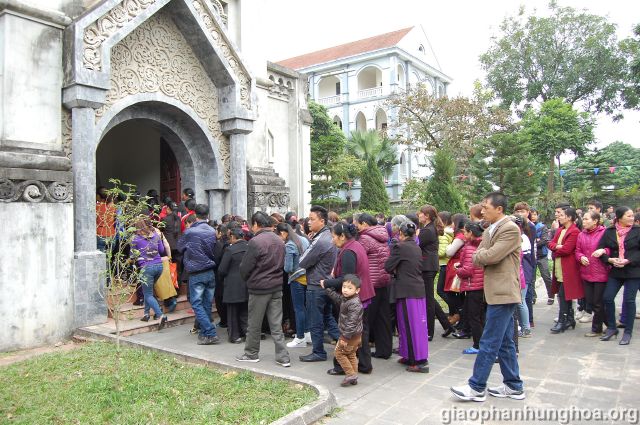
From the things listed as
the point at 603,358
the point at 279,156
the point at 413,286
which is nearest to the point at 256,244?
the point at 413,286

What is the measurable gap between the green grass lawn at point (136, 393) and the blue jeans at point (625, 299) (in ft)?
16.1

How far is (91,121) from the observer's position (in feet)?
25.5

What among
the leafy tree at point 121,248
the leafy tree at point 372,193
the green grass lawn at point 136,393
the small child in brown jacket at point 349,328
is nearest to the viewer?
the green grass lawn at point 136,393

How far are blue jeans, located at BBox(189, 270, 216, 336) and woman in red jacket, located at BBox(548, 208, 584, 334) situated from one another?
5372mm

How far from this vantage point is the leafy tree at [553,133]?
2898 centimetres

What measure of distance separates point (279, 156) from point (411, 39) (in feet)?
104

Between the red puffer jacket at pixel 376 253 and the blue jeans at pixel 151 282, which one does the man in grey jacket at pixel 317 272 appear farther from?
the blue jeans at pixel 151 282

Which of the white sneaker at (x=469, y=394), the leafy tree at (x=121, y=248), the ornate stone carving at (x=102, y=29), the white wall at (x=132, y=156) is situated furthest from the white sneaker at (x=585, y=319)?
the white wall at (x=132, y=156)

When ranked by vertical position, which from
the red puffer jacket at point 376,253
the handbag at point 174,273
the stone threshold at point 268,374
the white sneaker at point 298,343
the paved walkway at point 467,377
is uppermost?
the red puffer jacket at point 376,253

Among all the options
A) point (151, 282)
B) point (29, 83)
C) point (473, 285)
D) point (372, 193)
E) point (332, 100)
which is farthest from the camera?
point (332, 100)

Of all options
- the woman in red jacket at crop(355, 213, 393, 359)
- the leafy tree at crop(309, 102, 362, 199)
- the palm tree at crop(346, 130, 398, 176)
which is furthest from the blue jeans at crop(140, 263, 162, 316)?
the palm tree at crop(346, 130, 398, 176)

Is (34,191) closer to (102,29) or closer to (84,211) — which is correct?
(84,211)

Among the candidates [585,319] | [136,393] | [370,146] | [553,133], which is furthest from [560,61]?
[136,393]

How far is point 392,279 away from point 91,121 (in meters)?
5.33
